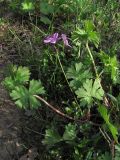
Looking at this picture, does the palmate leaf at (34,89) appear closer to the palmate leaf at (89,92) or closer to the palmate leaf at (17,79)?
the palmate leaf at (17,79)

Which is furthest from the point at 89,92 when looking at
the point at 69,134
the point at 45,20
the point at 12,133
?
the point at 45,20

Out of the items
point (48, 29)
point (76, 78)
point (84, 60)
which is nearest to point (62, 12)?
point (48, 29)

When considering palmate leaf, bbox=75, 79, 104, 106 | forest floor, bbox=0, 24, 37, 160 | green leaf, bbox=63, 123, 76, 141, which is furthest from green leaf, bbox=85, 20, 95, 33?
forest floor, bbox=0, 24, 37, 160

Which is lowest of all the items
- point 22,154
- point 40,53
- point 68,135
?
point 22,154

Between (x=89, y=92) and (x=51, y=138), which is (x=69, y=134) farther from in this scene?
(x=89, y=92)

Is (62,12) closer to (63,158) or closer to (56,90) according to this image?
(56,90)
